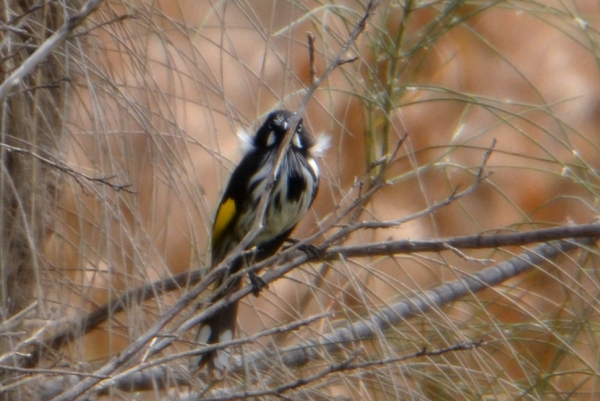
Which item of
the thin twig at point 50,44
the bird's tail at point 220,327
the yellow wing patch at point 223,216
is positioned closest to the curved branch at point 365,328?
the bird's tail at point 220,327

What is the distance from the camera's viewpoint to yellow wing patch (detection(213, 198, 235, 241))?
2064mm

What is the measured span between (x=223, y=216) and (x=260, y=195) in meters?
0.10

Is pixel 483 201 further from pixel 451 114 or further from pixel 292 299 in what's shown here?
pixel 292 299

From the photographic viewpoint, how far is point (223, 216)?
2074 millimetres

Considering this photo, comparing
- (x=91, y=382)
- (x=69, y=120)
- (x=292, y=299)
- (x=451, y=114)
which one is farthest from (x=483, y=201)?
(x=91, y=382)

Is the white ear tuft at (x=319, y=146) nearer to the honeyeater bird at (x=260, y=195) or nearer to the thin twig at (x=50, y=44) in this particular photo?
the honeyeater bird at (x=260, y=195)

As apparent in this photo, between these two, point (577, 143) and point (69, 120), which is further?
point (577, 143)

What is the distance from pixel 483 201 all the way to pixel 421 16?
3.53ft

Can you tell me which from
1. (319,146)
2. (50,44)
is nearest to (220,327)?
(319,146)

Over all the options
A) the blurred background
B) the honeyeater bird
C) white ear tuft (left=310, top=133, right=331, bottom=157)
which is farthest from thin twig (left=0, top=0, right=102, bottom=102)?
white ear tuft (left=310, top=133, right=331, bottom=157)

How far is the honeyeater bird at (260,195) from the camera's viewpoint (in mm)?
1992

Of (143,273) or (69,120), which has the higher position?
(69,120)

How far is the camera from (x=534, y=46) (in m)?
5.17

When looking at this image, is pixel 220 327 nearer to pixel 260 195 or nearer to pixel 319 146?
pixel 260 195
